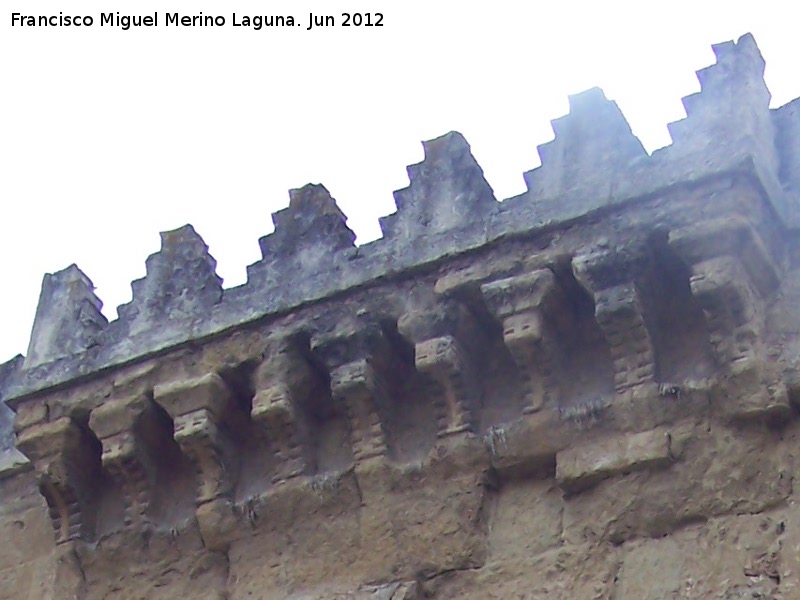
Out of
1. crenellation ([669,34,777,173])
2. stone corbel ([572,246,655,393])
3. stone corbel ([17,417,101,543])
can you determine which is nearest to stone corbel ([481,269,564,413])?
stone corbel ([572,246,655,393])

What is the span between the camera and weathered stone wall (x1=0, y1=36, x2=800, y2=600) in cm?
500

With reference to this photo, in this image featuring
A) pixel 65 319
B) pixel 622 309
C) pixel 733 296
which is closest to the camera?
pixel 733 296

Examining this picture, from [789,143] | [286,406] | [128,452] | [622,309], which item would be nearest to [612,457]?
[622,309]

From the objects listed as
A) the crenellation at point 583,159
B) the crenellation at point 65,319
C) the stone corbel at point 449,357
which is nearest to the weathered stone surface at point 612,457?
the stone corbel at point 449,357

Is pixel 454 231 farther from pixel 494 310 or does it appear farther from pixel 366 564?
pixel 366 564

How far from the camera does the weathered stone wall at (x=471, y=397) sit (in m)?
5.00

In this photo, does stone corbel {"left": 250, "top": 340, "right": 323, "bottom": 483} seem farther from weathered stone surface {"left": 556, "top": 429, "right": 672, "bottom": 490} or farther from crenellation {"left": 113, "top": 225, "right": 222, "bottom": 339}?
weathered stone surface {"left": 556, "top": 429, "right": 672, "bottom": 490}

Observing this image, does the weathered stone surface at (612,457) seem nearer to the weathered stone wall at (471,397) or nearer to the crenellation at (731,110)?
the weathered stone wall at (471,397)

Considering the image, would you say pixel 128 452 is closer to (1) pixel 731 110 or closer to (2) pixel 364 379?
(2) pixel 364 379

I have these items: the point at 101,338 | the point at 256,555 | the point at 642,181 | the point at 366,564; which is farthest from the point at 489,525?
the point at 101,338

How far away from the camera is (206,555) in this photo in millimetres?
5832

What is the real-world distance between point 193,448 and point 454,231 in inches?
55.2

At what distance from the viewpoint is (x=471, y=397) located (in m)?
5.52

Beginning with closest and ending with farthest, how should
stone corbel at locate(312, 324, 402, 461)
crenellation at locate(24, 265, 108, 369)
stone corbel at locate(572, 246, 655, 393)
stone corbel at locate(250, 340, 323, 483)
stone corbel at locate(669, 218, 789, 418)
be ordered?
stone corbel at locate(669, 218, 789, 418)
stone corbel at locate(572, 246, 655, 393)
stone corbel at locate(312, 324, 402, 461)
stone corbel at locate(250, 340, 323, 483)
crenellation at locate(24, 265, 108, 369)
